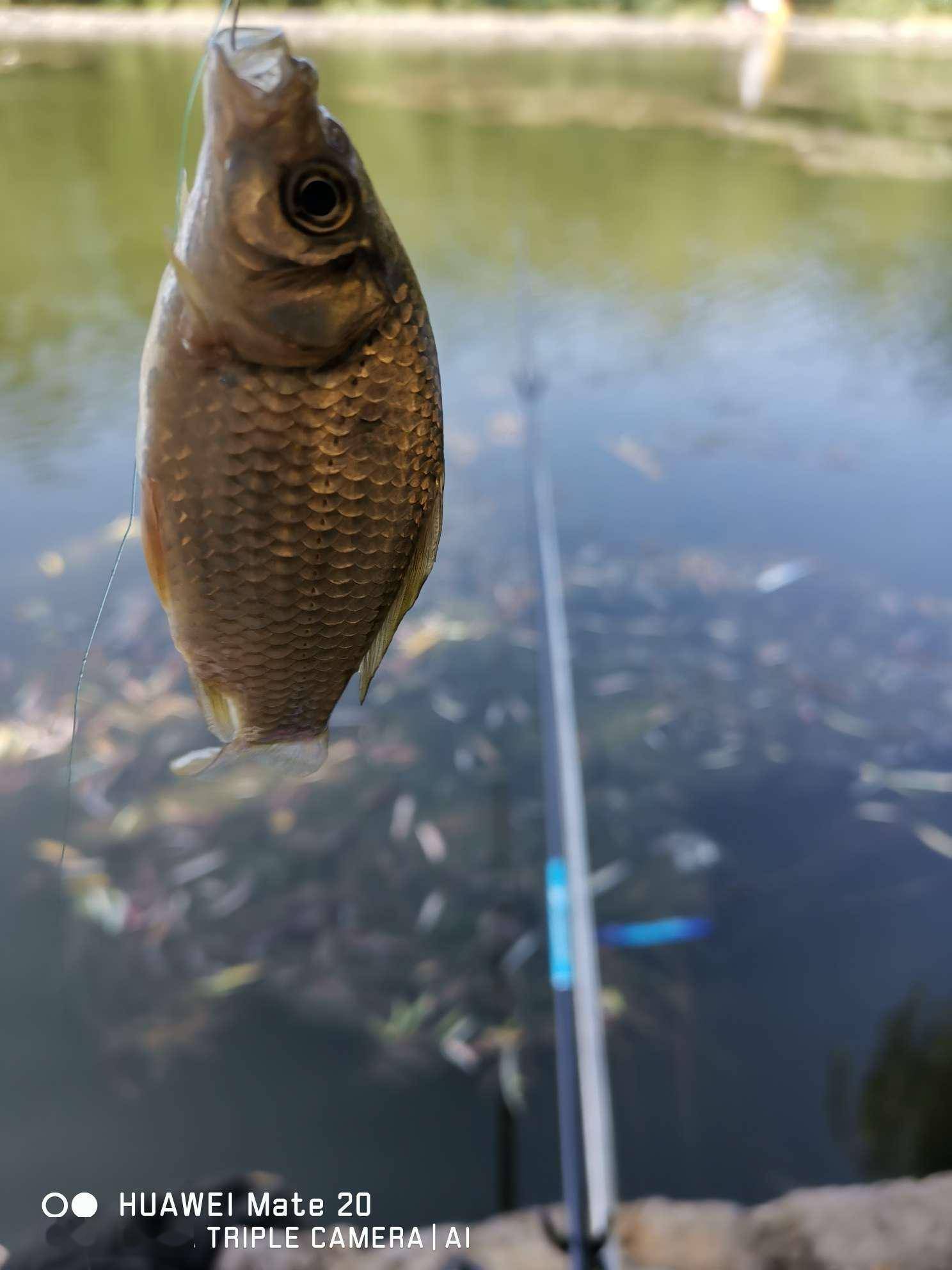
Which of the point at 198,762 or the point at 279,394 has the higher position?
the point at 279,394

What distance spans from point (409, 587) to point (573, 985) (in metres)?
1.33

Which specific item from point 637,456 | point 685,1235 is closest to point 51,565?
point 637,456

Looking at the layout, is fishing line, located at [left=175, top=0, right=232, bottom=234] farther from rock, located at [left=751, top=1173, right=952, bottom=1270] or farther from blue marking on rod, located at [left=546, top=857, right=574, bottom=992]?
rock, located at [left=751, top=1173, right=952, bottom=1270]

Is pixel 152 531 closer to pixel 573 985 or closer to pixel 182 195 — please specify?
pixel 182 195

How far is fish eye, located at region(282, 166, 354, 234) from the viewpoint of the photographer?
43 cm

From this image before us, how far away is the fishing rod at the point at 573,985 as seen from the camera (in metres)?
1.28

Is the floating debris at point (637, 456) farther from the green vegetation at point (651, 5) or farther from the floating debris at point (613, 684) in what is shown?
the green vegetation at point (651, 5)

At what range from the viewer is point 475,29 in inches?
286

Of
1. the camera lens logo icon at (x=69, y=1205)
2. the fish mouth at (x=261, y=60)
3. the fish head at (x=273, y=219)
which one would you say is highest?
the fish mouth at (x=261, y=60)

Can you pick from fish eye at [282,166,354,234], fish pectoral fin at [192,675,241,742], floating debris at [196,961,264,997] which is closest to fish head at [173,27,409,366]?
fish eye at [282,166,354,234]

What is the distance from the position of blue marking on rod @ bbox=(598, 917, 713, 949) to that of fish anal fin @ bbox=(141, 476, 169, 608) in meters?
1.74

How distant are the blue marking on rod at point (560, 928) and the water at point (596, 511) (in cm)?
26

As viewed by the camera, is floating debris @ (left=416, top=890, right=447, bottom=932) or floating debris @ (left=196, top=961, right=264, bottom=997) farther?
floating debris @ (left=416, top=890, right=447, bottom=932)

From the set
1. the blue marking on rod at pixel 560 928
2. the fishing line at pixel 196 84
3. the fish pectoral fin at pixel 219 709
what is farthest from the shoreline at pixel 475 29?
the blue marking on rod at pixel 560 928
